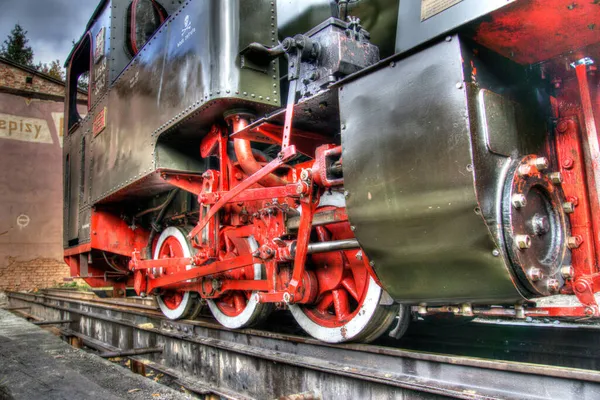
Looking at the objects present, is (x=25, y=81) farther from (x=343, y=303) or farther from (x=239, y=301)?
(x=343, y=303)

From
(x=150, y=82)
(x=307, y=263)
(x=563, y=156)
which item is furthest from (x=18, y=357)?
(x=563, y=156)

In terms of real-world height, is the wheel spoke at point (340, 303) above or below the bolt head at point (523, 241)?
below

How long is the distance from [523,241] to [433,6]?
104 cm

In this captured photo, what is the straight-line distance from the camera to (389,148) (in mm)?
1931

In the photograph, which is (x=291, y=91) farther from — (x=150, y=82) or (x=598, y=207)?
(x=150, y=82)

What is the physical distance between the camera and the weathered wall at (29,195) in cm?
1295

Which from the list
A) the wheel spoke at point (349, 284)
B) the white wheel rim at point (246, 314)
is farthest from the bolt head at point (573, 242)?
the white wheel rim at point (246, 314)

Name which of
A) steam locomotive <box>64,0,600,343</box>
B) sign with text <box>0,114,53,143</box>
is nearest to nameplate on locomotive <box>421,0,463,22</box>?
steam locomotive <box>64,0,600,343</box>

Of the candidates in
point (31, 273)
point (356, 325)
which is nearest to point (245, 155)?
point (356, 325)

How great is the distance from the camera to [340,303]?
305 centimetres

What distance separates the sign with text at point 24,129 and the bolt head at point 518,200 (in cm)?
1504

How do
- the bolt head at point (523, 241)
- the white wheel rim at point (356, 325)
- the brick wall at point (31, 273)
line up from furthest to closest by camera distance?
the brick wall at point (31, 273)
the white wheel rim at point (356, 325)
the bolt head at point (523, 241)

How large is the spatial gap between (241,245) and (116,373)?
142cm

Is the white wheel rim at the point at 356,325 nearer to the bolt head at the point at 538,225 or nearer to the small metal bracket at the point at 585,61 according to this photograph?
the bolt head at the point at 538,225
